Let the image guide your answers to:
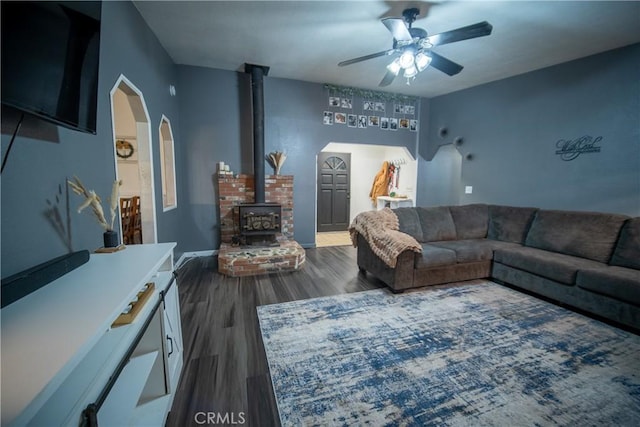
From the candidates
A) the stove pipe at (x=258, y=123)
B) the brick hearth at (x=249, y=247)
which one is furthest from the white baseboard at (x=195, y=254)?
the stove pipe at (x=258, y=123)

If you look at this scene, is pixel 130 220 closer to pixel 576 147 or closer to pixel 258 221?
pixel 258 221

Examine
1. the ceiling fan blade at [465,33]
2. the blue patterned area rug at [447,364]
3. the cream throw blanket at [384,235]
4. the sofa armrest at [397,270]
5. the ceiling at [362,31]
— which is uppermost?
the ceiling at [362,31]

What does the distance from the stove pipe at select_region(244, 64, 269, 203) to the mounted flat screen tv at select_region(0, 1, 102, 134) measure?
2.66 m

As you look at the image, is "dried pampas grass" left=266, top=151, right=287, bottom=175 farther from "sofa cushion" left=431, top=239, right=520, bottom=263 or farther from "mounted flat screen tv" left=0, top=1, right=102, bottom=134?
"mounted flat screen tv" left=0, top=1, right=102, bottom=134

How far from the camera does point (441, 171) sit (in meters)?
5.71

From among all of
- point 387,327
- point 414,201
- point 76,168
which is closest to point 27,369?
point 76,168

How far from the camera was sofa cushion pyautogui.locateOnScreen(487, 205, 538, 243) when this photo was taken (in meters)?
3.38

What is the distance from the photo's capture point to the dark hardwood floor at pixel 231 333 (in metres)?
1.45

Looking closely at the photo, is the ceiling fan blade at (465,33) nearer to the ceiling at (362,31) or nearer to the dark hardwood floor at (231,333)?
the ceiling at (362,31)

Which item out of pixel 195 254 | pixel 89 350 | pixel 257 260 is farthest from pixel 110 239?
pixel 195 254

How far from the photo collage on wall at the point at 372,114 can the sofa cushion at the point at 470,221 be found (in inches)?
90.0

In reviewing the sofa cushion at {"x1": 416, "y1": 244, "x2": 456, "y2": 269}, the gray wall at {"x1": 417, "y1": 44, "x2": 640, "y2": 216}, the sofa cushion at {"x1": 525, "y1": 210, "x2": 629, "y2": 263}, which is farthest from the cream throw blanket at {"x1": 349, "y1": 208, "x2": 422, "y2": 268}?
the gray wall at {"x1": 417, "y1": 44, "x2": 640, "y2": 216}

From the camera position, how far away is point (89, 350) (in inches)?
27.4

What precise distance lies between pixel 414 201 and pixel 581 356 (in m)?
3.95
